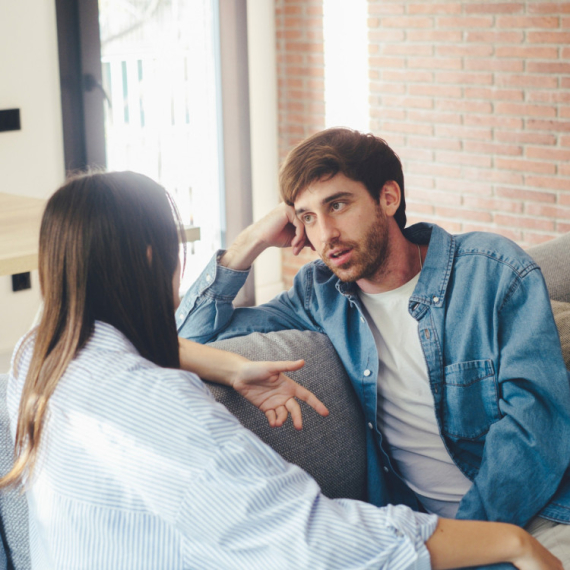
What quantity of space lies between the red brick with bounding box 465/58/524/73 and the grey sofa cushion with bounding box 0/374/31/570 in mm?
2976

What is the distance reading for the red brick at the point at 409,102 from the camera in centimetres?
381

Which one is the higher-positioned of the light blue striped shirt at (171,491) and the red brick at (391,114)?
the red brick at (391,114)

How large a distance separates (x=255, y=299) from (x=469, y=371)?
311cm

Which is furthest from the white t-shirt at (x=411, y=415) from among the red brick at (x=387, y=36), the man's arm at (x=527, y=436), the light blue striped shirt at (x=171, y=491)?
the red brick at (x=387, y=36)

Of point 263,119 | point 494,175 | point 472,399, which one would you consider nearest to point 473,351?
point 472,399

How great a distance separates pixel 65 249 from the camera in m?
0.87

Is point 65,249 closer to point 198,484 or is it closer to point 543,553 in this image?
point 198,484

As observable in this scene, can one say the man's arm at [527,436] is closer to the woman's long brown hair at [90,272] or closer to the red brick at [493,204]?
the woman's long brown hair at [90,272]

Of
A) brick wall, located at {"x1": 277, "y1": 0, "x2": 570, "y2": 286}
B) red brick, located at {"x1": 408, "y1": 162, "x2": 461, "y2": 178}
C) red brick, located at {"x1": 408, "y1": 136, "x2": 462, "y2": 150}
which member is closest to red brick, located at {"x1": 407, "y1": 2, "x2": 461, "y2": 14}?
brick wall, located at {"x1": 277, "y1": 0, "x2": 570, "y2": 286}

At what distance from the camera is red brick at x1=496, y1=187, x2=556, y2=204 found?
138 inches

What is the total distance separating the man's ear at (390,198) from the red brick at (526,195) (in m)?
2.07

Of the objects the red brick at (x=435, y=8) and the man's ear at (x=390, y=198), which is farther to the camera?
the red brick at (x=435, y=8)

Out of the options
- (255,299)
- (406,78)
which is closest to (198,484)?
(406,78)

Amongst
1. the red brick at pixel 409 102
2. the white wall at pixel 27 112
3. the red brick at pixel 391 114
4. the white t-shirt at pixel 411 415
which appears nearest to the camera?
the white t-shirt at pixel 411 415
